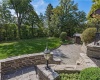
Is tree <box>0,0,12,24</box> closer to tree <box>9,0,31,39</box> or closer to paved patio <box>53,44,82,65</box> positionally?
tree <box>9,0,31,39</box>

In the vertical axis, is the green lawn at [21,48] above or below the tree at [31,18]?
below

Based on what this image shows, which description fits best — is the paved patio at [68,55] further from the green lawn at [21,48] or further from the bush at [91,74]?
the bush at [91,74]

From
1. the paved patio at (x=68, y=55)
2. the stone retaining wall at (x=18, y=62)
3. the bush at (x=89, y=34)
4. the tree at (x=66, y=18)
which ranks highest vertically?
the tree at (x=66, y=18)

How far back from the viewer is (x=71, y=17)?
24625 mm

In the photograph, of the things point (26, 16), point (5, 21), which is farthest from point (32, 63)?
point (26, 16)

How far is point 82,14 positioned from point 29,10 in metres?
9.98

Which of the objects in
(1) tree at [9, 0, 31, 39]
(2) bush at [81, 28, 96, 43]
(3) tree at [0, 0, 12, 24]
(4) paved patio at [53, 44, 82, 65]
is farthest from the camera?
(1) tree at [9, 0, 31, 39]

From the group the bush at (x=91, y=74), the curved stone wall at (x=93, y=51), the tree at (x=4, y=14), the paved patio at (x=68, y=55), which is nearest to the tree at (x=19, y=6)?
the tree at (x=4, y=14)

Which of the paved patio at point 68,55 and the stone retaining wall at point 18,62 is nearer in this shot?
the stone retaining wall at point 18,62

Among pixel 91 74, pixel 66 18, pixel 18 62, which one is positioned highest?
pixel 66 18

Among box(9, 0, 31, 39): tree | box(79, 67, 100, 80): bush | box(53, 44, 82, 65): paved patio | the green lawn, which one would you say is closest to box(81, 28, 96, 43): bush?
box(53, 44, 82, 65): paved patio

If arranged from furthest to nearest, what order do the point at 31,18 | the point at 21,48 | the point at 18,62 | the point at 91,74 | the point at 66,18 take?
the point at 31,18 → the point at 66,18 → the point at 21,48 → the point at 18,62 → the point at 91,74

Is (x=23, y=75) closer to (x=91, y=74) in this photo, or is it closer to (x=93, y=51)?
(x=91, y=74)

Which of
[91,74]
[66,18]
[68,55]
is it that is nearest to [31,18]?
[66,18]
